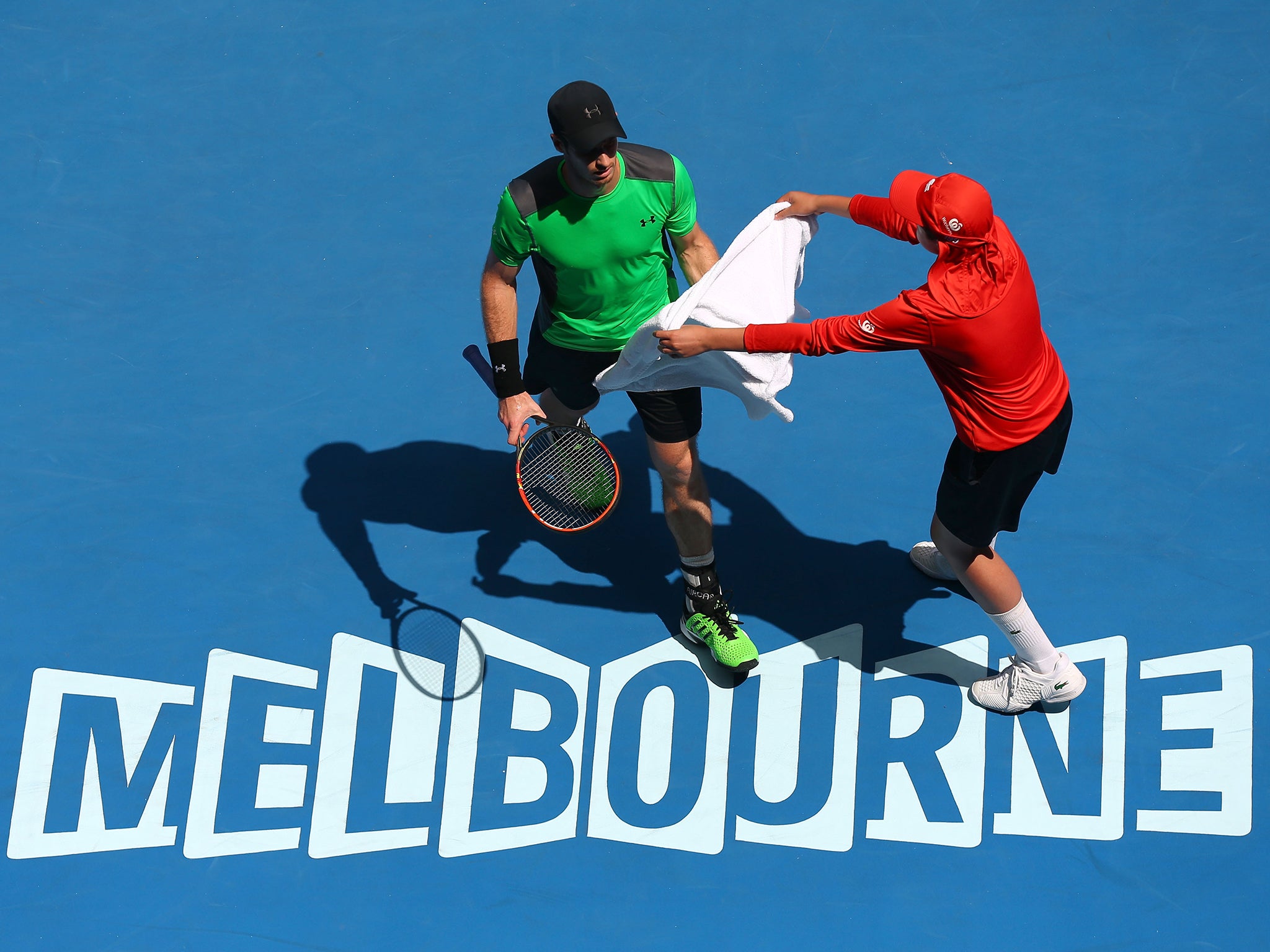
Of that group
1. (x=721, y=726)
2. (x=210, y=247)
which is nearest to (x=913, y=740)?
(x=721, y=726)

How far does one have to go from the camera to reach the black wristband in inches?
171

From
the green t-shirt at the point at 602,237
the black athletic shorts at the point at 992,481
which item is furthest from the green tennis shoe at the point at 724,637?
the green t-shirt at the point at 602,237

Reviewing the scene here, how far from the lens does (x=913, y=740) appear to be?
4.79 meters

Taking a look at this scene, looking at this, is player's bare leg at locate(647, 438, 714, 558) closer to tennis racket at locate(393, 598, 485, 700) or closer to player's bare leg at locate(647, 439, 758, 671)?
player's bare leg at locate(647, 439, 758, 671)

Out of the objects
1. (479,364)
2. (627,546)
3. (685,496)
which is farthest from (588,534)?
(479,364)

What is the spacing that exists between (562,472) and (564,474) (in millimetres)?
15

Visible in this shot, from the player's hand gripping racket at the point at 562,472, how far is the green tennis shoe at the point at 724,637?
0.63 metres

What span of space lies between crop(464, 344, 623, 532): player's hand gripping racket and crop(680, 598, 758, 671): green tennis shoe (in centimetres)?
63

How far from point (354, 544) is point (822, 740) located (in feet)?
7.41

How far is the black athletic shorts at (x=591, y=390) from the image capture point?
4.46m

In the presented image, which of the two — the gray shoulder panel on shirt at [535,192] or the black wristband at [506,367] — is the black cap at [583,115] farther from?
the black wristband at [506,367]

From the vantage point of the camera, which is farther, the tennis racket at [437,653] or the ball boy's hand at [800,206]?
the tennis racket at [437,653]

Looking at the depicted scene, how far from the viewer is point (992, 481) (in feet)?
13.5

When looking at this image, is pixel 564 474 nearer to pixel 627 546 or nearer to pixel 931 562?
pixel 627 546
